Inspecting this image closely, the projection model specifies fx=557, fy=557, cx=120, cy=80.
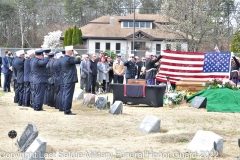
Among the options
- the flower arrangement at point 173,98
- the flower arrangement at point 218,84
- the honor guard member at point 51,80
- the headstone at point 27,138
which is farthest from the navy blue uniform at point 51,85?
the headstone at point 27,138

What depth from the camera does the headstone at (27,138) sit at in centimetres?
1041

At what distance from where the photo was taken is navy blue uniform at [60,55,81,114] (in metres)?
16.2

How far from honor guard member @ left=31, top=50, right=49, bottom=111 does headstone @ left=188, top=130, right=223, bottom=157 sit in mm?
7291

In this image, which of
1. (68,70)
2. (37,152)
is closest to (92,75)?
(68,70)

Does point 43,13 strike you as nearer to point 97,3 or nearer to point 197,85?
point 97,3

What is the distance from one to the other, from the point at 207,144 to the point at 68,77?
6733 mm

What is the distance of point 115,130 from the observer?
13.4 metres

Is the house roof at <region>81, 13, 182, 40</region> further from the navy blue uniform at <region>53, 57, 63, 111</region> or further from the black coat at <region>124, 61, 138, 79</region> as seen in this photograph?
the navy blue uniform at <region>53, 57, 63, 111</region>

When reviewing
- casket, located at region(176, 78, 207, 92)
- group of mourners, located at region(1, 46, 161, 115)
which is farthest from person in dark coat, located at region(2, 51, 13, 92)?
casket, located at region(176, 78, 207, 92)

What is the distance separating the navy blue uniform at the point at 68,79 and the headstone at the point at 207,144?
6141mm

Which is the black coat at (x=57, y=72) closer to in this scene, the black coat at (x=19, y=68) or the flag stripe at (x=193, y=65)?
the black coat at (x=19, y=68)

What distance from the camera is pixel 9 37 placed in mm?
76250

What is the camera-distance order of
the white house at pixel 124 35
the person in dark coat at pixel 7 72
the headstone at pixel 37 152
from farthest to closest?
the white house at pixel 124 35, the person in dark coat at pixel 7 72, the headstone at pixel 37 152

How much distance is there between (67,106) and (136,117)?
2.03 meters
